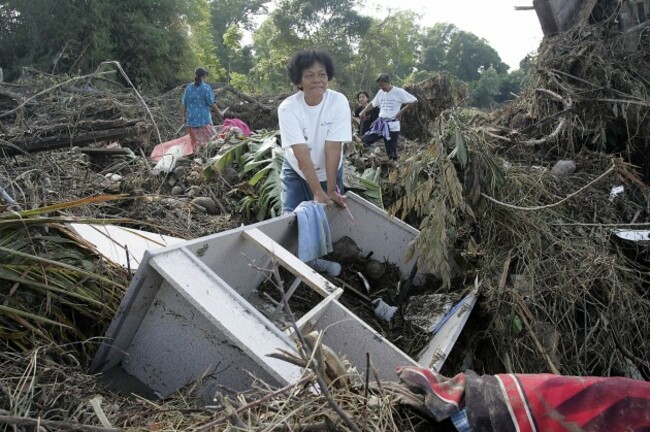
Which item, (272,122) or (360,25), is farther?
(360,25)

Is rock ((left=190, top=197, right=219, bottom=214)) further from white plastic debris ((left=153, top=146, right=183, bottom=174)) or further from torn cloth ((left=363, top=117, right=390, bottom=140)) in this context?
torn cloth ((left=363, top=117, right=390, bottom=140))

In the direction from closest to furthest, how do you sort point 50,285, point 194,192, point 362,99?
point 50,285 < point 194,192 < point 362,99

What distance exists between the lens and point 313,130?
3.43m

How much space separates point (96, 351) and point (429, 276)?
6.72ft

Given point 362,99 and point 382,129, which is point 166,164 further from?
point 362,99

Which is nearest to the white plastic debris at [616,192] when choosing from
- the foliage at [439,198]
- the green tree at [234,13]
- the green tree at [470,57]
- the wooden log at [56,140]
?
the foliage at [439,198]

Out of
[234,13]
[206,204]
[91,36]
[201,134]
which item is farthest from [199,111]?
[234,13]

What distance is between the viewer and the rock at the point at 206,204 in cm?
445

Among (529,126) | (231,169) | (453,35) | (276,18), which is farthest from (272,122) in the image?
(453,35)

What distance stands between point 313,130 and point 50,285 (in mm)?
1870

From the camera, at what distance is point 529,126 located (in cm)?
502

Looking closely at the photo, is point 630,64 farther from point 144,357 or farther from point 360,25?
point 360,25

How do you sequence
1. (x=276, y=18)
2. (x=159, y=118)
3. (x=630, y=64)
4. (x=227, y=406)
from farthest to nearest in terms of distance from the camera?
(x=276, y=18)
(x=159, y=118)
(x=630, y=64)
(x=227, y=406)

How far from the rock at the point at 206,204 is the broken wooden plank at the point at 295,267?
80.0 inches
